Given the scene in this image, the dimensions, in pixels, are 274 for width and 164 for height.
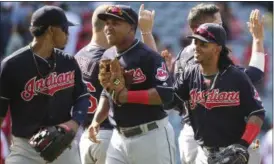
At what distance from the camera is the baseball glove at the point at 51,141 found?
5.95m

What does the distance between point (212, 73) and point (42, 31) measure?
4.20 feet

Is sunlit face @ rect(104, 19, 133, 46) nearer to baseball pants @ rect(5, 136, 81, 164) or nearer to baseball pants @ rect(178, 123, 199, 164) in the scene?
baseball pants @ rect(5, 136, 81, 164)

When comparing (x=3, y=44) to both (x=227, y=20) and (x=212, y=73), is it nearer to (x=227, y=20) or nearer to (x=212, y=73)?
(x=227, y=20)

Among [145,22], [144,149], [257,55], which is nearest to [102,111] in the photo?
[144,149]

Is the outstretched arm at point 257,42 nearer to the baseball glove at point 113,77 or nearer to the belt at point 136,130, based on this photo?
the belt at point 136,130

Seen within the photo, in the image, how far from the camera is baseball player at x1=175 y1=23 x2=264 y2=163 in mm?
6020

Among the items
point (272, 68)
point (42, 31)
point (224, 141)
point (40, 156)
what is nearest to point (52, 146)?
point (40, 156)

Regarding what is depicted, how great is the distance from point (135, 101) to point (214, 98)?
1.89 ft

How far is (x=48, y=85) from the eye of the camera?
6.11m

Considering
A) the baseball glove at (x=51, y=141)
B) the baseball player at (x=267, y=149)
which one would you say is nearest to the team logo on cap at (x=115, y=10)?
the baseball glove at (x=51, y=141)

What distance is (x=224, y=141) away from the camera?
19.9ft

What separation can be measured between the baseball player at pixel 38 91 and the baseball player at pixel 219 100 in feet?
3.01

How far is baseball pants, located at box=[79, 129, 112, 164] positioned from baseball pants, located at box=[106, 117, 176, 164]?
76cm

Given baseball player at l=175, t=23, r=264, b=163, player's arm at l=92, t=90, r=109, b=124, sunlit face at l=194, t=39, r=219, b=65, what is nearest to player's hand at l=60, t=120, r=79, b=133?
player's arm at l=92, t=90, r=109, b=124
